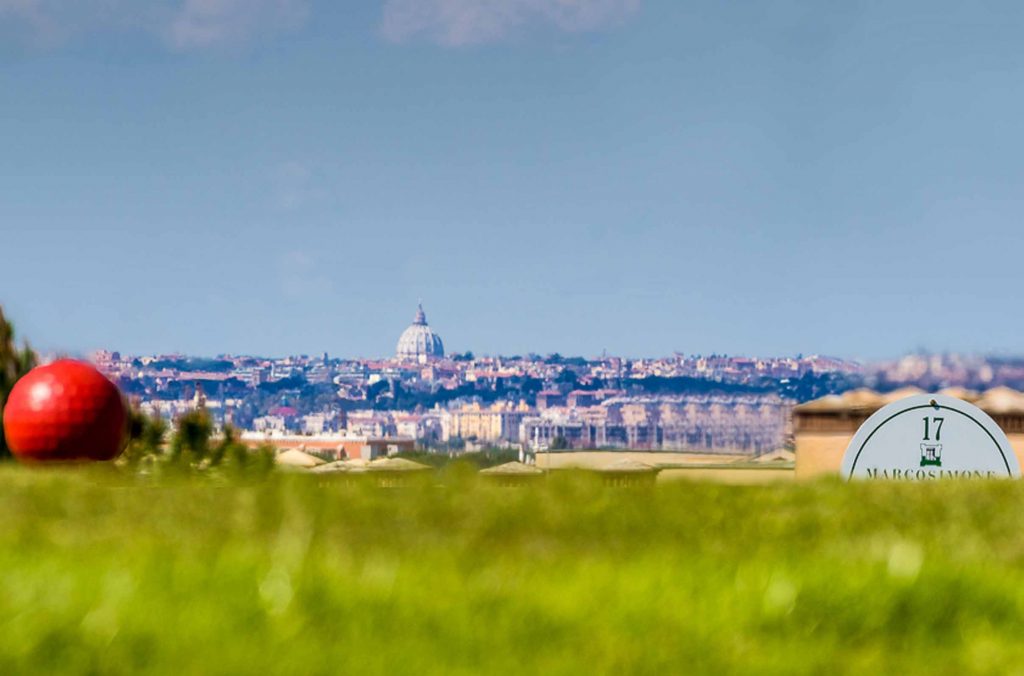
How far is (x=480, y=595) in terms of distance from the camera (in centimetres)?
622

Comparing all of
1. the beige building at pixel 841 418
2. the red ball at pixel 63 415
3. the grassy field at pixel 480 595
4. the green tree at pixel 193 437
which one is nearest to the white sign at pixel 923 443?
the beige building at pixel 841 418

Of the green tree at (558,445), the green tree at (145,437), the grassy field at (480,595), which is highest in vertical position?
the grassy field at (480,595)

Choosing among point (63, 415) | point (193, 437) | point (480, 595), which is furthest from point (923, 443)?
point (480, 595)

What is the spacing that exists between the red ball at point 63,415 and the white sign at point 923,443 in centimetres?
1205

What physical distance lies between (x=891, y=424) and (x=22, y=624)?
53.6 feet

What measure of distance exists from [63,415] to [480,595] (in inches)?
659

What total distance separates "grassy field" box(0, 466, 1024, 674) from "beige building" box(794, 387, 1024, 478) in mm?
14104

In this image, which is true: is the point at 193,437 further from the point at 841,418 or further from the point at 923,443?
the point at 923,443

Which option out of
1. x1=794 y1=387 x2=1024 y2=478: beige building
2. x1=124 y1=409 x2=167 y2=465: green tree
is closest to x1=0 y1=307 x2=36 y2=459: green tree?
x1=124 y1=409 x2=167 y2=465: green tree

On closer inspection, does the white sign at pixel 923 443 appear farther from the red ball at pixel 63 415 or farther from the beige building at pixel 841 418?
the red ball at pixel 63 415

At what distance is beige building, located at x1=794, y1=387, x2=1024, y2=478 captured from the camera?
75.5 feet

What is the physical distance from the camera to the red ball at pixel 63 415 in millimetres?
21344

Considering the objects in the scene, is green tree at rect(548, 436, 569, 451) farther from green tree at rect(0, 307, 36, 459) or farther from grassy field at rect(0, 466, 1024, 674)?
grassy field at rect(0, 466, 1024, 674)

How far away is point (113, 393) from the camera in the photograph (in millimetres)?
21891
